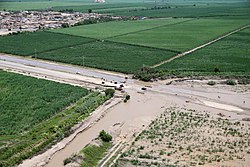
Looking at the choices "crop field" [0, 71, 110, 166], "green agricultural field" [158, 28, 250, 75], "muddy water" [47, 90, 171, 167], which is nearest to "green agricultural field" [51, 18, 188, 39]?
"green agricultural field" [158, 28, 250, 75]

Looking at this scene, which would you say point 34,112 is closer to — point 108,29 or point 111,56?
point 111,56

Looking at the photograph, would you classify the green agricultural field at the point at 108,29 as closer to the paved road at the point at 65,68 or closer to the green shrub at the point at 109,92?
the paved road at the point at 65,68

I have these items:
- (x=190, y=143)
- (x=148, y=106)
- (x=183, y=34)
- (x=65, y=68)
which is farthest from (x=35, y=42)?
(x=190, y=143)

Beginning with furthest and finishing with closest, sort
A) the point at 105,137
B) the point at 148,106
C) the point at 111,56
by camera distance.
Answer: the point at 111,56, the point at 148,106, the point at 105,137

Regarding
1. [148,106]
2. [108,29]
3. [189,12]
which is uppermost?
[189,12]

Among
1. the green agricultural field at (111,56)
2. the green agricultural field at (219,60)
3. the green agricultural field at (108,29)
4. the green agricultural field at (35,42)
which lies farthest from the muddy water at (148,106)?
the green agricultural field at (108,29)
